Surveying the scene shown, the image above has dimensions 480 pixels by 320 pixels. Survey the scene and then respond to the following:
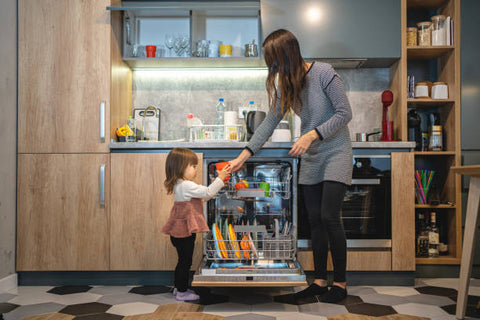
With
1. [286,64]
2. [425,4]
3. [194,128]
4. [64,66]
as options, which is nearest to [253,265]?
[286,64]

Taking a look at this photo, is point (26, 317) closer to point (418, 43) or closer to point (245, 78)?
point (245, 78)

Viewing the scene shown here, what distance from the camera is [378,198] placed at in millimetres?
2582

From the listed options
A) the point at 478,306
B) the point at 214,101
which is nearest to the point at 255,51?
the point at 214,101

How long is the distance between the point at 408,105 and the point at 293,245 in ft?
4.97

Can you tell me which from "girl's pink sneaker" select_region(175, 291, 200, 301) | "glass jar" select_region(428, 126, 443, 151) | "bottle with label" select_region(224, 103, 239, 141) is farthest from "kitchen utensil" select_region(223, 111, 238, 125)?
"glass jar" select_region(428, 126, 443, 151)

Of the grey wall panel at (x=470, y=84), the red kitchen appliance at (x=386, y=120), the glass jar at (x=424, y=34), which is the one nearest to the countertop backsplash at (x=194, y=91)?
the red kitchen appliance at (x=386, y=120)

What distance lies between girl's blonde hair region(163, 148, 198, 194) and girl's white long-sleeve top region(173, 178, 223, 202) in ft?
0.11

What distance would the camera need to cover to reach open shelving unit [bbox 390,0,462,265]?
9.39 ft

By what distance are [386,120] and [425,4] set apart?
3.01 ft

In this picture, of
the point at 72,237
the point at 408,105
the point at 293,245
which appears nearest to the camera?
the point at 293,245

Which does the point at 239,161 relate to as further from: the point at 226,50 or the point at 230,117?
the point at 226,50

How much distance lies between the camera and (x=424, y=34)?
9.76 ft

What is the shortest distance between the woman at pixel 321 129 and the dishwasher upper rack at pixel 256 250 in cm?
21

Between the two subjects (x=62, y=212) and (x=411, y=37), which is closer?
(x=62, y=212)
